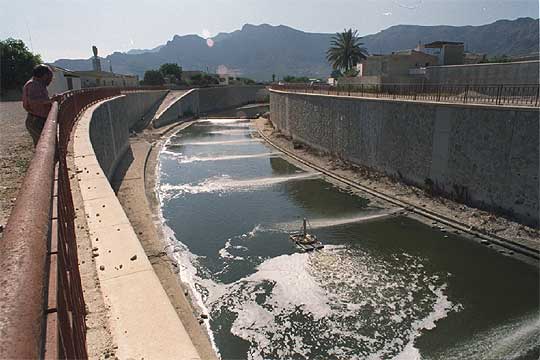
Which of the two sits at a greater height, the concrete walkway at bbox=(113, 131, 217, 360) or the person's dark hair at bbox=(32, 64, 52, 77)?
the person's dark hair at bbox=(32, 64, 52, 77)

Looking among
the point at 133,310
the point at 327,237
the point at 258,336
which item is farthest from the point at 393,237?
the point at 133,310

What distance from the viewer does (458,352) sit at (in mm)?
9781

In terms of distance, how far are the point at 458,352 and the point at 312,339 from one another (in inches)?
153

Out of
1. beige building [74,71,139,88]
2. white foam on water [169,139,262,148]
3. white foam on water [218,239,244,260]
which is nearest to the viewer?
white foam on water [218,239,244,260]

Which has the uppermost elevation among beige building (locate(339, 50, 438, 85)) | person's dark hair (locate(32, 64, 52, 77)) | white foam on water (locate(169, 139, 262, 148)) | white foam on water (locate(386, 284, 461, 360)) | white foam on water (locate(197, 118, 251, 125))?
beige building (locate(339, 50, 438, 85))

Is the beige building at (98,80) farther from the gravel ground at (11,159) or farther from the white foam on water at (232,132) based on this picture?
the gravel ground at (11,159)

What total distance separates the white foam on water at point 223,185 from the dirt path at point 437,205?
3005 millimetres

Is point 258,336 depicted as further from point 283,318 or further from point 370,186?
point 370,186

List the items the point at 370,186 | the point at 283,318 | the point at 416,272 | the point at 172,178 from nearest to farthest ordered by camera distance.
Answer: the point at 283,318, the point at 416,272, the point at 370,186, the point at 172,178

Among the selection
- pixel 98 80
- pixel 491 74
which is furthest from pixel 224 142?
pixel 98 80

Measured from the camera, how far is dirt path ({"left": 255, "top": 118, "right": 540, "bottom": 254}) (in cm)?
1511

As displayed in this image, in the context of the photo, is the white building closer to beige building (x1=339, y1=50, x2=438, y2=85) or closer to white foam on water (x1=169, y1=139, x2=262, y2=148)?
white foam on water (x1=169, y1=139, x2=262, y2=148)

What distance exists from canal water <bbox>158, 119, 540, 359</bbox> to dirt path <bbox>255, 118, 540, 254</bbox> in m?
1.23

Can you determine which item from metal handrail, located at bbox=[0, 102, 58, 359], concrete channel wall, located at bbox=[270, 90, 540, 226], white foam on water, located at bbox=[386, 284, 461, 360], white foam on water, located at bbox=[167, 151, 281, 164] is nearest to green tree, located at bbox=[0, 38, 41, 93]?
white foam on water, located at bbox=[167, 151, 281, 164]
